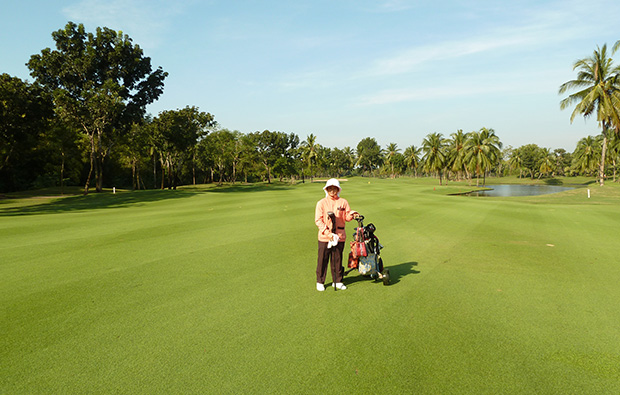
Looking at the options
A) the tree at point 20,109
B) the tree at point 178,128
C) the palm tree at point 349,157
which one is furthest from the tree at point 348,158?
the tree at point 20,109

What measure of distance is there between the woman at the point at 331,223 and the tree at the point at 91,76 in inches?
1401

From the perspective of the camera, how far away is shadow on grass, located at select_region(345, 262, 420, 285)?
7.15 meters

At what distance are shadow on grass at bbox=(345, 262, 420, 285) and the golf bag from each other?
1.48 ft

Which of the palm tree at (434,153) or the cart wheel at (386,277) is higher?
the palm tree at (434,153)

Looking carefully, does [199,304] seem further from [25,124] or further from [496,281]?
[25,124]

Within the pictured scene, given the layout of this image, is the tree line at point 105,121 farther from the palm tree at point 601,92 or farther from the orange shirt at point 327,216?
the orange shirt at point 327,216

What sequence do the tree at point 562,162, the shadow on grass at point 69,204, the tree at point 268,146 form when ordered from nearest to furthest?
1. the shadow on grass at point 69,204
2. the tree at point 268,146
3. the tree at point 562,162

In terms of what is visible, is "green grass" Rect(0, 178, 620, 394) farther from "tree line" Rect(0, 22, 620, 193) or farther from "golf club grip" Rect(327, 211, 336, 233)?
"tree line" Rect(0, 22, 620, 193)

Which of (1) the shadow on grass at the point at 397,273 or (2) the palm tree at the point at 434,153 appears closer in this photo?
(1) the shadow on grass at the point at 397,273

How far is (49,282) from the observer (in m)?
6.62

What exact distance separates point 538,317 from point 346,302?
317cm

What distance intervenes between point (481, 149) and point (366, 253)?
7062 centimetres

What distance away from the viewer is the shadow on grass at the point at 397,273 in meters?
7.15

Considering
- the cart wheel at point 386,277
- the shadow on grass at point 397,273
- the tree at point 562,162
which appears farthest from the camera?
the tree at point 562,162
